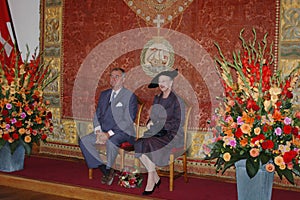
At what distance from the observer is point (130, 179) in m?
4.45

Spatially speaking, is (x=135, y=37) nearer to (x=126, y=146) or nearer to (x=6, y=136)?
(x=126, y=146)

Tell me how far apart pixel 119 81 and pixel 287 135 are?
2103 millimetres

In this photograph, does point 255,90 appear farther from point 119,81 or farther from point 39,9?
point 39,9

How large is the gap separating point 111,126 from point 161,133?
71 centimetres

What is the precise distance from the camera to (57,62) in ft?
19.9

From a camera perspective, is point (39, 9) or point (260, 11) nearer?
point (260, 11)

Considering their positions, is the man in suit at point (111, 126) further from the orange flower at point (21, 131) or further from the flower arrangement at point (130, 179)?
the orange flower at point (21, 131)

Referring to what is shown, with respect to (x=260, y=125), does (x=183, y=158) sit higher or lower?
lower

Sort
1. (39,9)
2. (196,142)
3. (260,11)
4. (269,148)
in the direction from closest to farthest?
(269,148), (260,11), (196,142), (39,9)

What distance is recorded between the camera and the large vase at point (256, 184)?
361 centimetres

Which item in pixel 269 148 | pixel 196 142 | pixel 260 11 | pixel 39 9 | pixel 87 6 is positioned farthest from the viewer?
pixel 39 9

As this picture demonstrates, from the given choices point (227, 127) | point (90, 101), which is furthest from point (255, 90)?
point (90, 101)

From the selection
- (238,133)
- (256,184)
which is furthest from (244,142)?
(256,184)

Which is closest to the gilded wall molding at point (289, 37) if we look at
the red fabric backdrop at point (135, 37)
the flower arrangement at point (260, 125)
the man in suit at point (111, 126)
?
the red fabric backdrop at point (135, 37)
